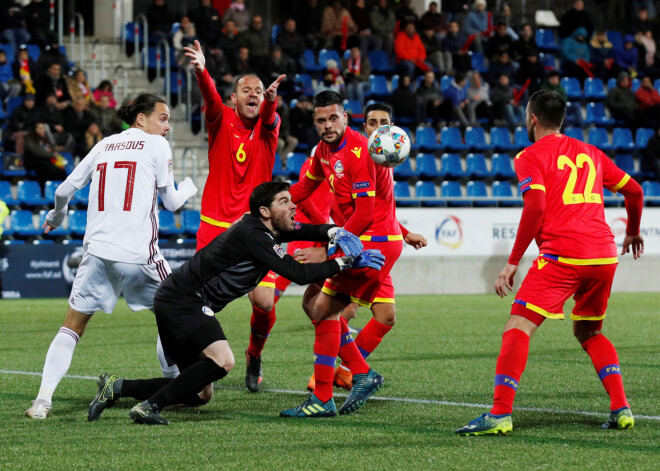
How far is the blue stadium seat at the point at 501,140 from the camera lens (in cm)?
2194

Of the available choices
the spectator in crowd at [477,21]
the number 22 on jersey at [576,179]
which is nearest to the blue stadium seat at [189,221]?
the spectator in crowd at [477,21]

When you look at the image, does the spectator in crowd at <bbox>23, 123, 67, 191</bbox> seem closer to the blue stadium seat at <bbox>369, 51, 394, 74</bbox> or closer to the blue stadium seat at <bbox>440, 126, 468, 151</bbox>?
the blue stadium seat at <bbox>440, 126, 468, 151</bbox>

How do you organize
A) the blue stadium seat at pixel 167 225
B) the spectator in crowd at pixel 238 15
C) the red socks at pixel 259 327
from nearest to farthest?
the red socks at pixel 259 327, the blue stadium seat at pixel 167 225, the spectator in crowd at pixel 238 15

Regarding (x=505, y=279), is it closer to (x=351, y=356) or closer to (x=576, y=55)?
(x=351, y=356)

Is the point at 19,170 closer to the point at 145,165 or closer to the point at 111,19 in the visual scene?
the point at 111,19

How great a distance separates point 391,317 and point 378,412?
1017 millimetres

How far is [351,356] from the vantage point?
22.7 feet

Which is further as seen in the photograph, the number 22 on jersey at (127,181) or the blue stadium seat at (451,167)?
the blue stadium seat at (451,167)

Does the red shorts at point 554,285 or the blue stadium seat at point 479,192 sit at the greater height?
the red shorts at point 554,285

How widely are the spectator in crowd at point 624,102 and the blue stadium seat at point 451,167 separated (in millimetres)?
4553

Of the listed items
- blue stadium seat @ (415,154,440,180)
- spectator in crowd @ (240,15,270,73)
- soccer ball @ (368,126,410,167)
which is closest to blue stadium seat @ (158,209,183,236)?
spectator in crowd @ (240,15,270,73)

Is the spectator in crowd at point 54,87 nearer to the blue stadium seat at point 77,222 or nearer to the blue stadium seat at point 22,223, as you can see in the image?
the blue stadium seat at point 77,222

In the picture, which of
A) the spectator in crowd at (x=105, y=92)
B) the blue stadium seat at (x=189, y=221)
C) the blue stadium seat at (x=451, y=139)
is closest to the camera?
the blue stadium seat at (x=189, y=221)

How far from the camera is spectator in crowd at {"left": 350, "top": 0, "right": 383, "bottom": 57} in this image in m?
23.2
